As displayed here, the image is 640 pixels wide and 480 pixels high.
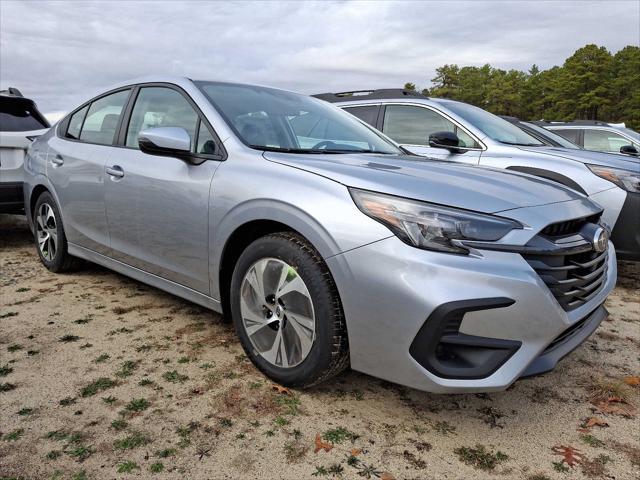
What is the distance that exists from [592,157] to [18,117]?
595cm

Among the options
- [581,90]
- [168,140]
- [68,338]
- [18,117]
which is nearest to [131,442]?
[68,338]

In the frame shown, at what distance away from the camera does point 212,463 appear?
6.33 feet

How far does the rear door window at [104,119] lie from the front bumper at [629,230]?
13.2ft

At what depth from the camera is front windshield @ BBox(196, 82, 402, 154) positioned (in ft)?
9.29

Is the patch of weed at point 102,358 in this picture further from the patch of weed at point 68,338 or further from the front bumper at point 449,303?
the front bumper at point 449,303

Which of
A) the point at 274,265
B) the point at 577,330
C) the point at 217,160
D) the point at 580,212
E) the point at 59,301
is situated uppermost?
the point at 217,160

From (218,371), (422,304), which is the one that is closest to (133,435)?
(218,371)

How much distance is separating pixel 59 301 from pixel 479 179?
305 cm

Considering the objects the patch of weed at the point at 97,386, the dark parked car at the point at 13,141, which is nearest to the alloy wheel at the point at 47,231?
the dark parked car at the point at 13,141

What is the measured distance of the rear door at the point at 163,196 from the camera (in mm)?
2770

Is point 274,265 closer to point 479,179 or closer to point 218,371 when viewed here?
point 218,371

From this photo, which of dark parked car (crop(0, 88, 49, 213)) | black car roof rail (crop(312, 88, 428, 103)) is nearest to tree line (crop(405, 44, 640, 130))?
black car roof rail (crop(312, 88, 428, 103))

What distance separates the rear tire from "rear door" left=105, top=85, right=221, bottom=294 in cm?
97

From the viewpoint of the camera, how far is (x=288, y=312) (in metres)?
2.34
